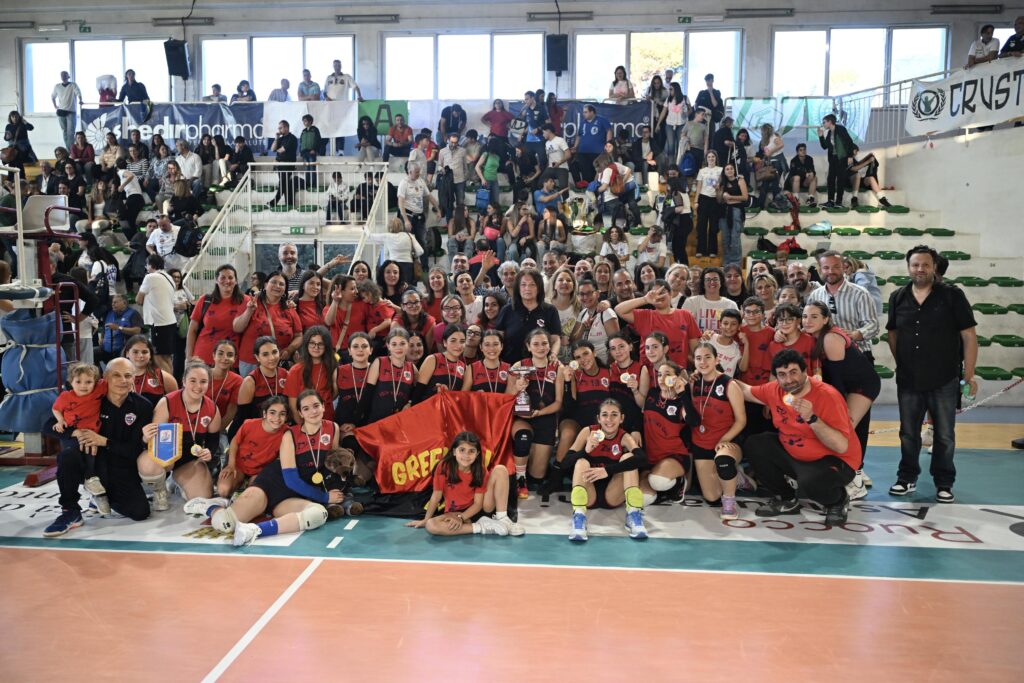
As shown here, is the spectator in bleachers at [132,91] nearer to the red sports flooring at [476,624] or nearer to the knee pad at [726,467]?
the red sports flooring at [476,624]

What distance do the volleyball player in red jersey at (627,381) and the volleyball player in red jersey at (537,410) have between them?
1.58 feet

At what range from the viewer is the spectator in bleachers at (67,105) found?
66.5 ft

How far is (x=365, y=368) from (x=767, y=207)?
10988mm

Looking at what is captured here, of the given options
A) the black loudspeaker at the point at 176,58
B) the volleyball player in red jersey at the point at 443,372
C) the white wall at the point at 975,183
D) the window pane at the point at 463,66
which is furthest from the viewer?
the window pane at the point at 463,66

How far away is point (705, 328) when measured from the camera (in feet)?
25.8

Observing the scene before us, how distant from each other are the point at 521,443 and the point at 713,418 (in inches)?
63.9

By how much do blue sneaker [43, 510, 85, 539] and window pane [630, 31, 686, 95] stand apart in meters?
18.0

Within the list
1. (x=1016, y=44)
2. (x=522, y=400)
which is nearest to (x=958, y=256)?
(x=1016, y=44)

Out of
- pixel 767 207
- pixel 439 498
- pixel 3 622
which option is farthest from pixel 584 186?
pixel 3 622

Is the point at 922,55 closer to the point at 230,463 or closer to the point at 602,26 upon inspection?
the point at 602,26

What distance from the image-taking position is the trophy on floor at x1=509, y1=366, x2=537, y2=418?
7082 mm

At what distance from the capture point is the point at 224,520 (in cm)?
606

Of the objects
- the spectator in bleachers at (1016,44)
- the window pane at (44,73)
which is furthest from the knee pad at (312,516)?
the window pane at (44,73)

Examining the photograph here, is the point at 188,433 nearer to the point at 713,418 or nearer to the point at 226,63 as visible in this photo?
the point at 713,418
